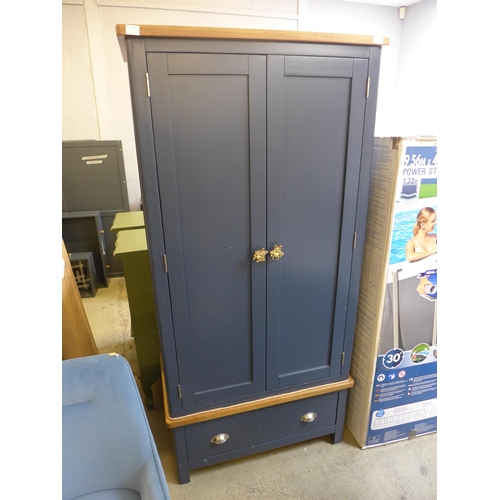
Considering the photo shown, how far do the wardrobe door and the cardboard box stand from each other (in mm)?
971

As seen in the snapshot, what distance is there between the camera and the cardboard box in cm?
158

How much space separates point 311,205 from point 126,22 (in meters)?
2.84

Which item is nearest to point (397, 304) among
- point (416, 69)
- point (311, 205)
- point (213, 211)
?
point (311, 205)

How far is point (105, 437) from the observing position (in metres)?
0.98

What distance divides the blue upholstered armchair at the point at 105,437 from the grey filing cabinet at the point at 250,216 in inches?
10.7

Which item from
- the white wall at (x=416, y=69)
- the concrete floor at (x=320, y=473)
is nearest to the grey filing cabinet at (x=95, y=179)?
the concrete floor at (x=320, y=473)

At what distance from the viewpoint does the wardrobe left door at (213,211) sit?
100 cm

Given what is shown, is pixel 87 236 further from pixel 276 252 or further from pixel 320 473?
pixel 320 473

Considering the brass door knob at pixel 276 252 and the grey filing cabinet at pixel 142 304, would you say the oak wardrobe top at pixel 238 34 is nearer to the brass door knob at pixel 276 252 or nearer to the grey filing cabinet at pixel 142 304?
the brass door knob at pixel 276 252

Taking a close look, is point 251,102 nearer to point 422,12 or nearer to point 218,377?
point 218,377
